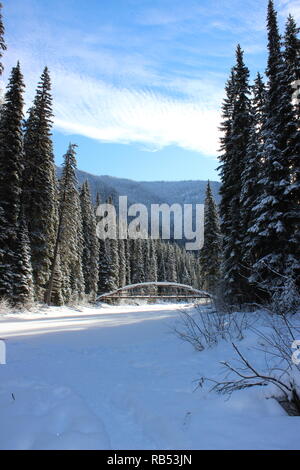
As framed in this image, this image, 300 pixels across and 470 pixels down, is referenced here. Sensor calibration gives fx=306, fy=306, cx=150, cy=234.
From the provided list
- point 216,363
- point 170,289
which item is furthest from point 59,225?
point 170,289

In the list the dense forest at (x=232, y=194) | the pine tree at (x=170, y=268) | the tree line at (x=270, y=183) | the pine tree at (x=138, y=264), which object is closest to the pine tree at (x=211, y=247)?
the dense forest at (x=232, y=194)

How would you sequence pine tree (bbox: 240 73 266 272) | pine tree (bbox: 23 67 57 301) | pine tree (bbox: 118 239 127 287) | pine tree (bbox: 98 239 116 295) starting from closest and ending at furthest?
pine tree (bbox: 240 73 266 272) → pine tree (bbox: 23 67 57 301) → pine tree (bbox: 98 239 116 295) → pine tree (bbox: 118 239 127 287)

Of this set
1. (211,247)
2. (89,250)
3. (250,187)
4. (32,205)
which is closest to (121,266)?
(89,250)

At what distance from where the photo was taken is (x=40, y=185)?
77.0 ft

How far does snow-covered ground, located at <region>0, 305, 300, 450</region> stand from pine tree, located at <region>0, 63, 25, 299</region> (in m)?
14.3

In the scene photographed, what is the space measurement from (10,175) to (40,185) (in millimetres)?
3211

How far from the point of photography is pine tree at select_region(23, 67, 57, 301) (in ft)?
75.9

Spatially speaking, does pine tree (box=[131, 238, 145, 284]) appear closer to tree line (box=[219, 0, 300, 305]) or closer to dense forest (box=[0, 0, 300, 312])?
dense forest (box=[0, 0, 300, 312])

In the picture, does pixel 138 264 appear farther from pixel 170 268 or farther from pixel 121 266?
pixel 170 268

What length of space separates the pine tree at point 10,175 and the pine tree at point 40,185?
1.38 m

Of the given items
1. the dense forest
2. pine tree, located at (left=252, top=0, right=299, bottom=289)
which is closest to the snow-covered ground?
the dense forest

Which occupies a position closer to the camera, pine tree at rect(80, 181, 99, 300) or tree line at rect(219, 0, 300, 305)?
tree line at rect(219, 0, 300, 305)

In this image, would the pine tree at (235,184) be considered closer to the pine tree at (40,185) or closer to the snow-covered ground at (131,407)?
the snow-covered ground at (131,407)
